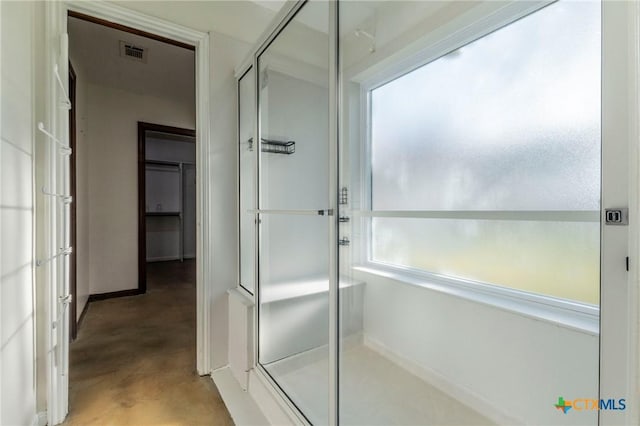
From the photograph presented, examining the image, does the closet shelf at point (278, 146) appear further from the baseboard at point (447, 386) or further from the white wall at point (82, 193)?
the white wall at point (82, 193)

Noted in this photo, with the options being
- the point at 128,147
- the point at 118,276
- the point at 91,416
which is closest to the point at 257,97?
the point at 91,416

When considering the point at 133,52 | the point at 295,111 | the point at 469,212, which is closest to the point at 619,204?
the point at 469,212

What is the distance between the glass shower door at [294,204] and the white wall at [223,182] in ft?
0.91

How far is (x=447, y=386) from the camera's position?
1741 millimetres

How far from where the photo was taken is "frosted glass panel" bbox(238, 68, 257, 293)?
1.98 metres

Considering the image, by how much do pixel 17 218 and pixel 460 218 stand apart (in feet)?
6.65

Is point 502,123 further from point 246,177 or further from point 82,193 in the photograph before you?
point 82,193

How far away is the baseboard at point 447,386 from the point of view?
1.50m

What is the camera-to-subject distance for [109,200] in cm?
334

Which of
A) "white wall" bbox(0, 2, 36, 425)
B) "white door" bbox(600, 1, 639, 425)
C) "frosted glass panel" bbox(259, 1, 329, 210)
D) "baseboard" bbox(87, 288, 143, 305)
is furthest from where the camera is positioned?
"baseboard" bbox(87, 288, 143, 305)

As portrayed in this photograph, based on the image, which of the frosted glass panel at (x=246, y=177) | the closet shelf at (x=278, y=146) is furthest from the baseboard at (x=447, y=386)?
the closet shelf at (x=278, y=146)

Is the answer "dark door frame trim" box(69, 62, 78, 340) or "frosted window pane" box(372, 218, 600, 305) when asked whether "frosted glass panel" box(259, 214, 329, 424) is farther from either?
"dark door frame trim" box(69, 62, 78, 340)

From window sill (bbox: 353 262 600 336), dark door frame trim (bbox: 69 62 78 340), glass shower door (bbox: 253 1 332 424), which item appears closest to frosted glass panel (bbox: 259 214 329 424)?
glass shower door (bbox: 253 1 332 424)

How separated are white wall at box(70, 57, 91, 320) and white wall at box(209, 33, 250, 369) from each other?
1742 millimetres
